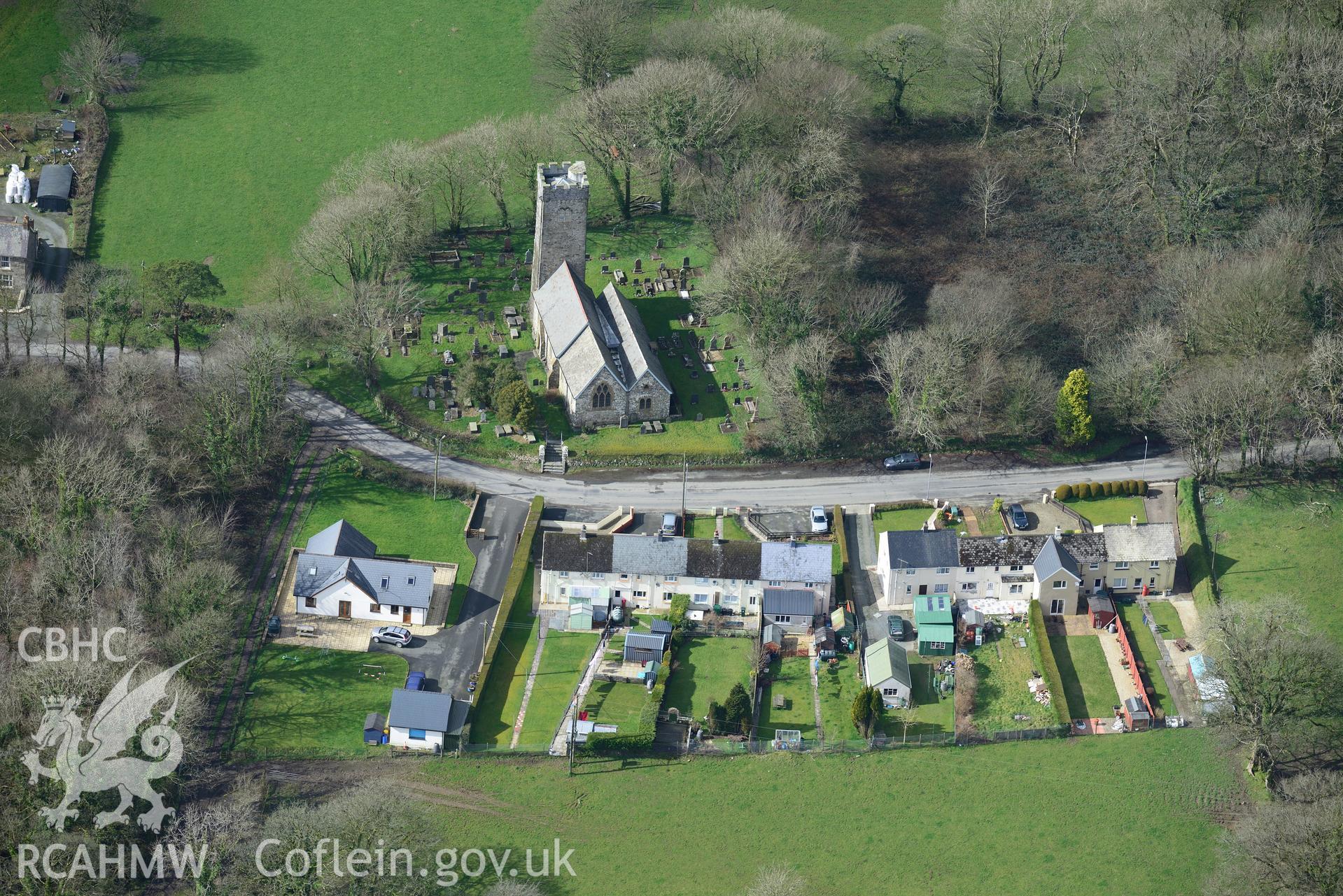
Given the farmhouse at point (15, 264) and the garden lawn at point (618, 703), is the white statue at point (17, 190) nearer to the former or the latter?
the farmhouse at point (15, 264)

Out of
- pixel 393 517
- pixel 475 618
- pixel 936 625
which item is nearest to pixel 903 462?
pixel 936 625

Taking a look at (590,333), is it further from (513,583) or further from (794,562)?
(794,562)

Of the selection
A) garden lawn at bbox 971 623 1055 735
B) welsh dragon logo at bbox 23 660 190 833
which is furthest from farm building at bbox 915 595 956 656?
welsh dragon logo at bbox 23 660 190 833

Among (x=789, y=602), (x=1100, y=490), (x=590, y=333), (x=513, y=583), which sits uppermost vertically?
(x=590, y=333)

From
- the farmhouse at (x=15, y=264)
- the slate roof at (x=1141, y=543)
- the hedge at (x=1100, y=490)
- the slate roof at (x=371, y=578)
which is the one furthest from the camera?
the farmhouse at (x=15, y=264)

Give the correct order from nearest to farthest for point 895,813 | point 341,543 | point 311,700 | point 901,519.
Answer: point 895,813, point 311,700, point 341,543, point 901,519

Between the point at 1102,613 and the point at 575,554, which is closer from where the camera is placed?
the point at 1102,613

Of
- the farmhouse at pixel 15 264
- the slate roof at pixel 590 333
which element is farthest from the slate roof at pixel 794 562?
the farmhouse at pixel 15 264
